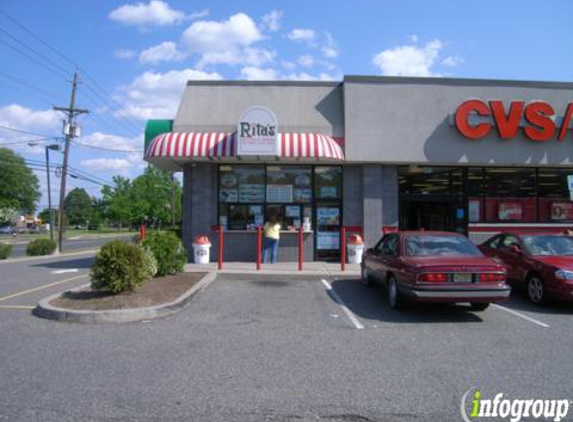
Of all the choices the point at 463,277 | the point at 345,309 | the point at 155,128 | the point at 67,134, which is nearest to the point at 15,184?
the point at 67,134

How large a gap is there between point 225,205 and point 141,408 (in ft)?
36.9

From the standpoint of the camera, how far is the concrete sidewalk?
12195 millimetres

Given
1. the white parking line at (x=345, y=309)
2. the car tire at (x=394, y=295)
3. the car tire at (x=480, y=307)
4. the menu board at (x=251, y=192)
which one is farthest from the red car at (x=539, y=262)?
the menu board at (x=251, y=192)

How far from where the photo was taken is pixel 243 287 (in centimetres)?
1038

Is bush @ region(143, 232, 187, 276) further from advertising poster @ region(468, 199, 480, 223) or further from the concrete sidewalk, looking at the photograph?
advertising poster @ region(468, 199, 480, 223)

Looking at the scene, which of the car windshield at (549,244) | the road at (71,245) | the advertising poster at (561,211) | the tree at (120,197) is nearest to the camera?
the car windshield at (549,244)

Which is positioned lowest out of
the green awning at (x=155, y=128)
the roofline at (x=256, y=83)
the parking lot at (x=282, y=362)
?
the parking lot at (x=282, y=362)

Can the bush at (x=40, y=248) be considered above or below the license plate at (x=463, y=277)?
below

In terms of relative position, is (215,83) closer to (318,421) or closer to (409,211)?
(409,211)

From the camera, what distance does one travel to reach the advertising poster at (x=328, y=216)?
49.6 feet

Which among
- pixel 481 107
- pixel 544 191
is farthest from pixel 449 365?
pixel 544 191

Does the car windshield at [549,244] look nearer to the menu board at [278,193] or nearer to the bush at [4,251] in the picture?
the menu board at [278,193]

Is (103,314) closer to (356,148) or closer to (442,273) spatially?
(442,273)

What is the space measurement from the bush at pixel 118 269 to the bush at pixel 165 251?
1.97 metres
